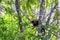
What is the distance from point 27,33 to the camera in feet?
8.72

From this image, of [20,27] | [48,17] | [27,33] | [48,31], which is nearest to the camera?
[48,31]

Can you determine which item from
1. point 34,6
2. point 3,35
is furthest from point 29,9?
point 3,35

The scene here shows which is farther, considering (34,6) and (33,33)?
(34,6)

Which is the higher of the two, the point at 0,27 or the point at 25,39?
the point at 0,27

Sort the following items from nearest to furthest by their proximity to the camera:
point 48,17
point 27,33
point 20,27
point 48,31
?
1. point 48,31
2. point 27,33
3. point 20,27
4. point 48,17

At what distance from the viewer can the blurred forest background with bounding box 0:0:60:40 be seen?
2.54m

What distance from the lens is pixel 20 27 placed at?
2967 mm

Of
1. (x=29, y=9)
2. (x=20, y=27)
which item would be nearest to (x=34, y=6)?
(x=29, y=9)

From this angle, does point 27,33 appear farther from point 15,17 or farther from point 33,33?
point 15,17

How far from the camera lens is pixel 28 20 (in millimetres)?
3131

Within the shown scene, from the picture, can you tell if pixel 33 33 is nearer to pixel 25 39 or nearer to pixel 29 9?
pixel 25 39

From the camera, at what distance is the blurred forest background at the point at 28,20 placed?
2543 mm

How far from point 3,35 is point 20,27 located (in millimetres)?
455

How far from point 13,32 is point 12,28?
84mm
